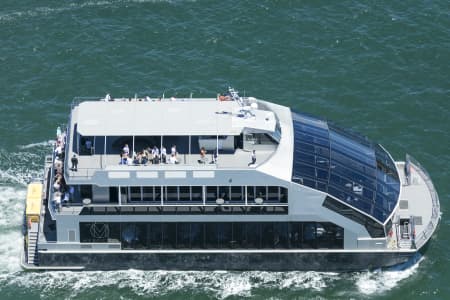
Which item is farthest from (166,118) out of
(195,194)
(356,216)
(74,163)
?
(356,216)

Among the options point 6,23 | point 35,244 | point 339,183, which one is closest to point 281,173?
point 339,183

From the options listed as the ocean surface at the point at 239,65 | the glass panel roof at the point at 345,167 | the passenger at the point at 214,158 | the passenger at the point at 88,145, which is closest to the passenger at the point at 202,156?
the passenger at the point at 214,158

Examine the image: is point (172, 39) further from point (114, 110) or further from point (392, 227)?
point (392, 227)

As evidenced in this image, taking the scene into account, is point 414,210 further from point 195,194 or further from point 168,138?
point 168,138

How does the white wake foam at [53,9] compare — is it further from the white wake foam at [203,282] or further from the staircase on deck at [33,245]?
the white wake foam at [203,282]

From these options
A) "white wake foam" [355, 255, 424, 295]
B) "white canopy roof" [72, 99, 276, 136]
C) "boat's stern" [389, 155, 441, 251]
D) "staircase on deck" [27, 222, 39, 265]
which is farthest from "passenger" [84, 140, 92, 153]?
"boat's stern" [389, 155, 441, 251]
